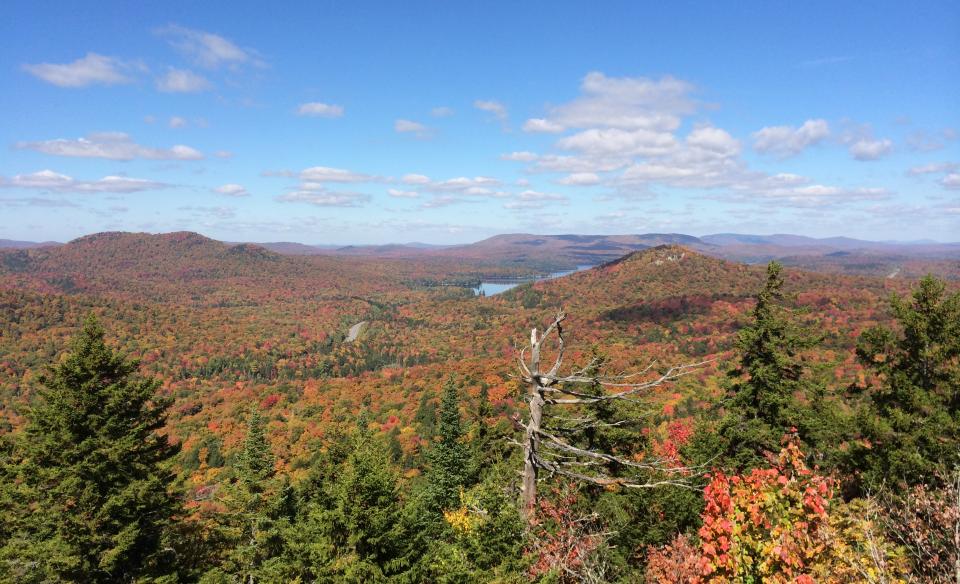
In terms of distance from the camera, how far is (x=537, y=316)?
516 ft

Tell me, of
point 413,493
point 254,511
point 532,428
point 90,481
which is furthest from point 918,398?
point 90,481

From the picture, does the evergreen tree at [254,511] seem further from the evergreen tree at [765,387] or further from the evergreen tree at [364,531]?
the evergreen tree at [765,387]

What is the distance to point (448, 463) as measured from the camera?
998 inches

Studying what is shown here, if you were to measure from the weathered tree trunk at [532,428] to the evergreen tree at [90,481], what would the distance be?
13.4m

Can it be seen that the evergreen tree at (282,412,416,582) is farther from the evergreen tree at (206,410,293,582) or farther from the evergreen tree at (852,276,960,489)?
the evergreen tree at (852,276,960,489)

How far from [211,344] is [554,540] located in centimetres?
15449

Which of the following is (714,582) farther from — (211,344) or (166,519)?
(211,344)

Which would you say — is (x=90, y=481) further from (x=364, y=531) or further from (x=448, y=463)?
(x=448, y=463)


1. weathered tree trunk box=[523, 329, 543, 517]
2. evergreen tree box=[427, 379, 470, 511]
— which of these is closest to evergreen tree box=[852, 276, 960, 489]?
weathered tree trunk box=[523, 329, 543, 517]

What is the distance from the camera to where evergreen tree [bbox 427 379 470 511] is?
23875mm

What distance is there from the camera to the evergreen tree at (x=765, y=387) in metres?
15.7

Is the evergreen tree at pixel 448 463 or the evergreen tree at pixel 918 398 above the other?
the evergreen tree at pixel 918 398

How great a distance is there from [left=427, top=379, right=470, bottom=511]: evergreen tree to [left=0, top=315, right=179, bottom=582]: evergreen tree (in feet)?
39.6

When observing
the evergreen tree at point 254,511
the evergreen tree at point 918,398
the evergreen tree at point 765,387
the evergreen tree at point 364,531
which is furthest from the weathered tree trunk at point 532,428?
the evergreen tree at point 254,511
